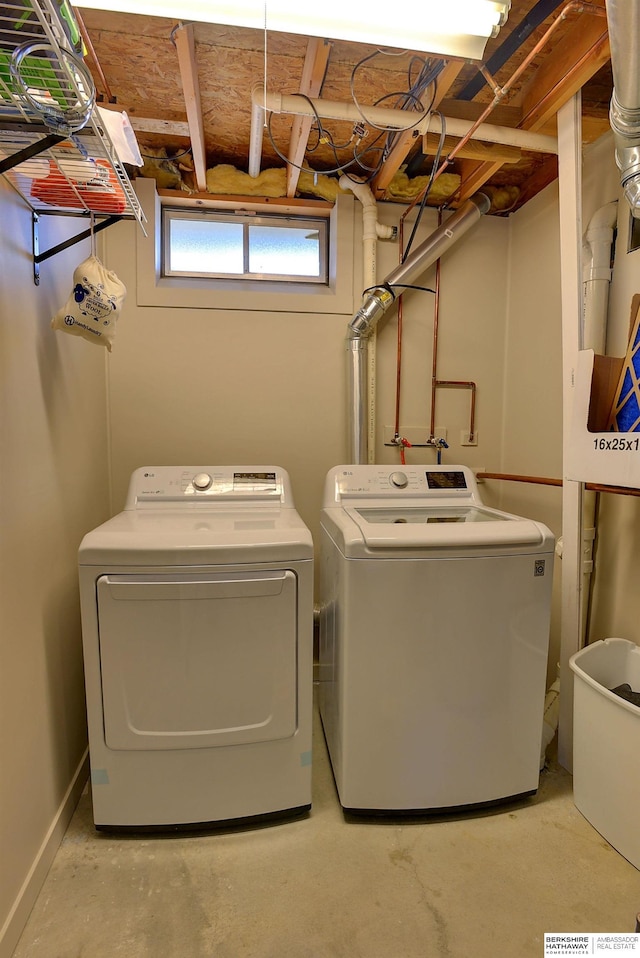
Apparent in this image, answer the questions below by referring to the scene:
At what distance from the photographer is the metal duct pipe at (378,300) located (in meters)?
2.21

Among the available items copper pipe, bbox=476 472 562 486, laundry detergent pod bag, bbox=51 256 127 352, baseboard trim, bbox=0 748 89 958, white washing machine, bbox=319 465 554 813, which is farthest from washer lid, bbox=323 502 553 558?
baseboard trim, bbox=0 748 89 958

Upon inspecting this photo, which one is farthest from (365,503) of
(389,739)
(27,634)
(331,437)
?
(27,634)

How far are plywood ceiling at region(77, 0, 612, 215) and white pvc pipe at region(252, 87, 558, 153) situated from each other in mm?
33

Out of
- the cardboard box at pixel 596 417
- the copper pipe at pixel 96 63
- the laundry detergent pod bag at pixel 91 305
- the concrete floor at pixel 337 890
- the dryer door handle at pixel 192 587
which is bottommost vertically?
the concrete floor at pixel 337 890

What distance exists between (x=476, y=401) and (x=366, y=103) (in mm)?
1452

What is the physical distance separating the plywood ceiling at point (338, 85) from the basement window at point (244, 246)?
9.1 inches

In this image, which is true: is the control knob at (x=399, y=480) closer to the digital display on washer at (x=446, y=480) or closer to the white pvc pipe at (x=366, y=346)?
the digital display on washer at (x=446, y=480)

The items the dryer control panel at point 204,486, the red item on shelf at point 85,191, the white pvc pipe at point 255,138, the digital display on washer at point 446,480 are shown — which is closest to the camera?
the red item on shelf at point 85,191

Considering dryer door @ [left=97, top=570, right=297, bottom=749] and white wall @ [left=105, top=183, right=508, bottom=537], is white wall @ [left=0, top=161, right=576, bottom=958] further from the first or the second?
dryer door @ [left=97, top=570, right=297, bottom=749]

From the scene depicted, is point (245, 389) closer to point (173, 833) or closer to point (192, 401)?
point (192, 401)

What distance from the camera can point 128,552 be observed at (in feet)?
4.25

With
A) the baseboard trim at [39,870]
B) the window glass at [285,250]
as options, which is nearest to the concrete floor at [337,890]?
the baseboard trim at [39,870]

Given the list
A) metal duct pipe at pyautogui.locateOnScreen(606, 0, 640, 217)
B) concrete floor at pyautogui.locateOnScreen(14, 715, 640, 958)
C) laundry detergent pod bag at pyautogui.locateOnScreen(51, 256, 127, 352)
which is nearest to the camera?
metal duct pipe at pyautogui.locateOnScreen(606, 0, 640, 217)

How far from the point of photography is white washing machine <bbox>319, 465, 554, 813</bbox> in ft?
4.54
